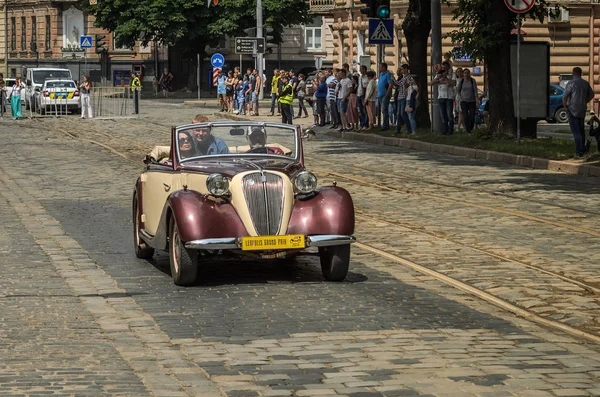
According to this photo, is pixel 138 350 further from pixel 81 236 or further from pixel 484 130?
pixel 484 130

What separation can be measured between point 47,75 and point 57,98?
7194 millimetres

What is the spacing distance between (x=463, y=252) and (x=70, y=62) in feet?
261

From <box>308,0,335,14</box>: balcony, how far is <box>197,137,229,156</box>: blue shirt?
49.7 m

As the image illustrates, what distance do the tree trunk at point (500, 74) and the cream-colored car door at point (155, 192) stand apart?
1776cm

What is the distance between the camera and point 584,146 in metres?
26.0

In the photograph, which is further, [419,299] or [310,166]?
[310,166]

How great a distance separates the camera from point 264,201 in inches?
474

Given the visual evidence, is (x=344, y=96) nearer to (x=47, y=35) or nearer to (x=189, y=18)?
(x=189, y=18)

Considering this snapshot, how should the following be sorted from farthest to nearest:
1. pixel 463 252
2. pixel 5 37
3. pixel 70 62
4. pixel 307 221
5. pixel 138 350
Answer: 1. pixel 5 37
2. pixel 70 62
3. pixel 463 252
4. pixel 307 221
5. pixel 138 350

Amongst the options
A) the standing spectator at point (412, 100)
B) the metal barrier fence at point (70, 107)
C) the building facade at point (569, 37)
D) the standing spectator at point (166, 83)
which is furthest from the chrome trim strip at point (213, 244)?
the standing spectator at point (166, 83)

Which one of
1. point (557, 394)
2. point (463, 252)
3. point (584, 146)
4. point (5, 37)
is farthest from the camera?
point (5, 37)

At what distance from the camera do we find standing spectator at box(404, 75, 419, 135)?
32.8 m

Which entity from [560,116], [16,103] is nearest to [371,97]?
[560,116]

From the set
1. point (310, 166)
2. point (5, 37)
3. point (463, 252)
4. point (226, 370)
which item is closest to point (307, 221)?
point (463, 252)
